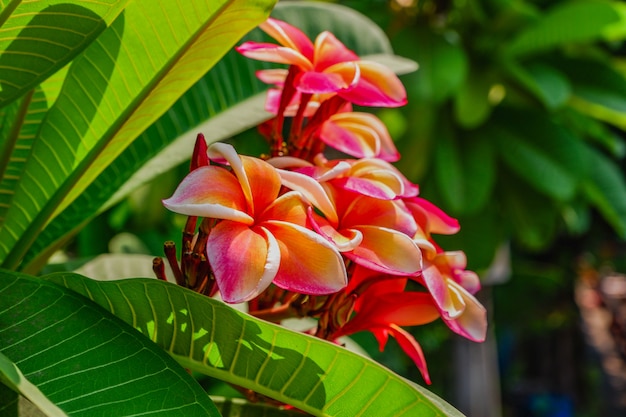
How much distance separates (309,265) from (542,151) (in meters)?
1.54

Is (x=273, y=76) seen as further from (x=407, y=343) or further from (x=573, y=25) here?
(x=573, y=25)

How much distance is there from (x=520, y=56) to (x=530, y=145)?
0.72 ft

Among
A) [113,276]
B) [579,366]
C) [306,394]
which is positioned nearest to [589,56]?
[113,276]

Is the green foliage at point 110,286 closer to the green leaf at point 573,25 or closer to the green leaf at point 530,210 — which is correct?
the green leaf at point 573,25

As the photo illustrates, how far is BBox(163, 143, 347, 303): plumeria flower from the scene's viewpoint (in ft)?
1.13

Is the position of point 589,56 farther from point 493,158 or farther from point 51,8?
point 51,8

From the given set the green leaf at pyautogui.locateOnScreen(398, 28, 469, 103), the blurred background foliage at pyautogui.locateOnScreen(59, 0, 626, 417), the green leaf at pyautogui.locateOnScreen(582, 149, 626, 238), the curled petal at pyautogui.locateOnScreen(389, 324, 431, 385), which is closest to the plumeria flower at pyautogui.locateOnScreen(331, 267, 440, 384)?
the curled petal at pyautogui.locateOnScreen(389, 324, 431, 385)

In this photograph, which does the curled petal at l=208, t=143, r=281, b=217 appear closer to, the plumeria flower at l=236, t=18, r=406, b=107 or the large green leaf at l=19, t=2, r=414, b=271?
the plumeria flower at l=236, t=18, r=406, b=107

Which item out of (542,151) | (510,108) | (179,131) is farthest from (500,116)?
(179,131)

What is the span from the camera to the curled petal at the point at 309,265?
0.36 meters

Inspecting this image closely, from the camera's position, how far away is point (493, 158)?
1.88 metres

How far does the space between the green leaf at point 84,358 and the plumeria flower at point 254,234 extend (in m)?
0.06

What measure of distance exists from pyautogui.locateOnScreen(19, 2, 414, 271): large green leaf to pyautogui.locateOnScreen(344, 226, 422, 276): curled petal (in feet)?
0.79

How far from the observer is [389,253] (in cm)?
40
